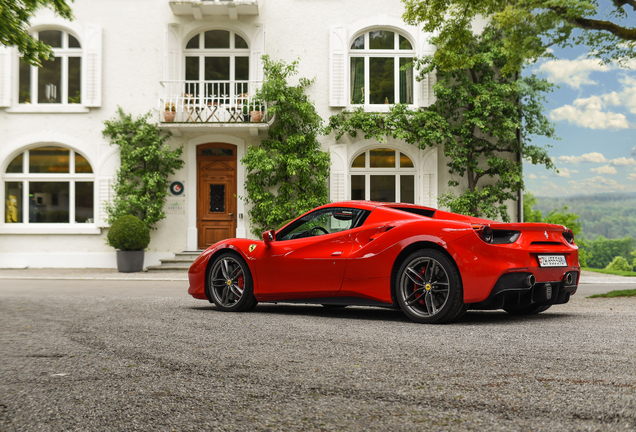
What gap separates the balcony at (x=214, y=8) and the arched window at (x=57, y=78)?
11.9 ft

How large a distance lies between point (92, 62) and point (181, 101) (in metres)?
3.12

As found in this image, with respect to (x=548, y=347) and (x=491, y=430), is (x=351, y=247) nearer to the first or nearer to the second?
(x=548, y=347)

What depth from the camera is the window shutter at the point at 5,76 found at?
17922mm

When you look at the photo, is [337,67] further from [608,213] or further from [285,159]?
[608,213]

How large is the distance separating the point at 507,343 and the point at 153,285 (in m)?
9.25

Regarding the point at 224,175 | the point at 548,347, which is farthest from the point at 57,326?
the point at 224,175

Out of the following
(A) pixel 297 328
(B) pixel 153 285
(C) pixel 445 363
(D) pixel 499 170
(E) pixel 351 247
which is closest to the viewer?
(C) pixel 445 363

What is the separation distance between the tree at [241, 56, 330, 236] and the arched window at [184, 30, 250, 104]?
1347mm

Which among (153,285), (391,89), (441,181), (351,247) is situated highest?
(391,89)

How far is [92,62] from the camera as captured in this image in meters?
18.1

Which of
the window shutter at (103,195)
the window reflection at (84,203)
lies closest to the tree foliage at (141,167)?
the window shutter at (103,195)

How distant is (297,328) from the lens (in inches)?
216

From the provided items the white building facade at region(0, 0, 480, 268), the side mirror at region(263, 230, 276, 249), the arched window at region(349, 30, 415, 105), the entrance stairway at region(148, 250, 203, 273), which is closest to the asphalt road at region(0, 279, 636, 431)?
the side mirror at region(263, 230, 276, 249)

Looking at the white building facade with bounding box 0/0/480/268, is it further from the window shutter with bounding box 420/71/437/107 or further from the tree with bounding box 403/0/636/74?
the tree with bounding box 403/0/636/74
